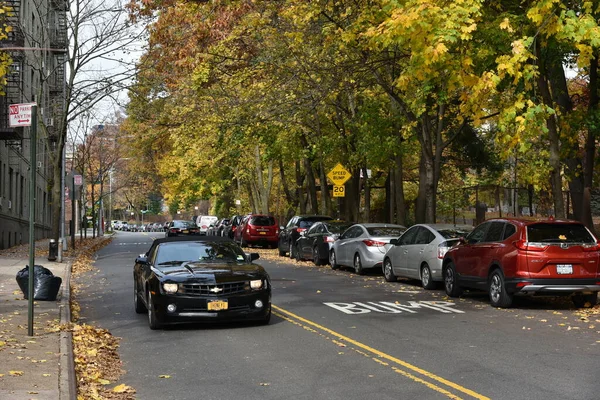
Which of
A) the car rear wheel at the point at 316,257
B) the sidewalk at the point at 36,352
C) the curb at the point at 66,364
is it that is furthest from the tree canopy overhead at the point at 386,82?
the sidewalk at the point at 36,352

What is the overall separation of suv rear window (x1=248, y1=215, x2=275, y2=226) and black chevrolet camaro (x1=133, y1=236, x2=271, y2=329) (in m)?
30.0

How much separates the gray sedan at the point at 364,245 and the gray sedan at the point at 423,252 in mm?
1635

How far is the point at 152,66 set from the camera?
32.2m

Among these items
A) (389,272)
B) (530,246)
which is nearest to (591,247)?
(530,246)

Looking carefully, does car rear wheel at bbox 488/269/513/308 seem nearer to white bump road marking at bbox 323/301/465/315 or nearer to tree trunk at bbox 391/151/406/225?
white bump road marking at bbox 323/301/465/315

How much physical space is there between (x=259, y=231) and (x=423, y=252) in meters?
24.1

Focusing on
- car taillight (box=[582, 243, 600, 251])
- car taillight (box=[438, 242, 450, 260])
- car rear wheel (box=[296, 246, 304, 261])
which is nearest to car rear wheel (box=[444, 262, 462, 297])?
car taillight (box=[438, 242, 450, 260])

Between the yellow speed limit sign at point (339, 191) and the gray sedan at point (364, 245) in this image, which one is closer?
the gray sedan at point (364, 245)

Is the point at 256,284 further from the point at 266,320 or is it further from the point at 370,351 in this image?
the point at 370,351

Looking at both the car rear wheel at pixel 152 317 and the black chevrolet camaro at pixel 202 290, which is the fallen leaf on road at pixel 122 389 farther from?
the car rear wheel at pixel 152 317

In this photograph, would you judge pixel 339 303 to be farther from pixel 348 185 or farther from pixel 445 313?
pixel 348 185

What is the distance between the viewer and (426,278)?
20031mm

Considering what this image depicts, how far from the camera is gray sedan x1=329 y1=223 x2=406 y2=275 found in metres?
24.1

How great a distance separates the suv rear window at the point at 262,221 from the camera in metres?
43.9
